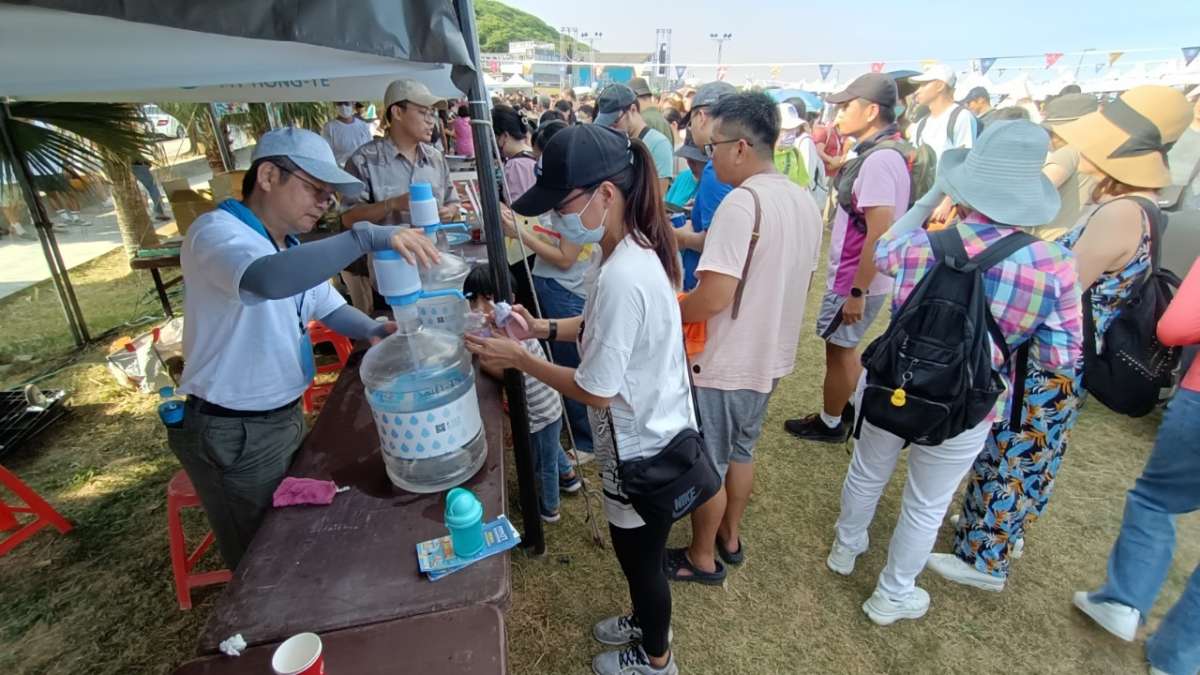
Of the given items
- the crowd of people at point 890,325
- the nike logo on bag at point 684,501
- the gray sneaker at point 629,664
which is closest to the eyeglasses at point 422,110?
the crowd of people at point 890,325

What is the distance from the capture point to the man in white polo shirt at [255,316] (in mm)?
1354

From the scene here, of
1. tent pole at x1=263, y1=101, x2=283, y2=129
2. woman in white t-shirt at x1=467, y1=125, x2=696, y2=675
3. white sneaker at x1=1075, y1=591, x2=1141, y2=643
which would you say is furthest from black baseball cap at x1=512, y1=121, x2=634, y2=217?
tent pole at x1=263, y1=101, x2=283, y2=129

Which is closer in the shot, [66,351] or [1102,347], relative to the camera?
[1102,347]

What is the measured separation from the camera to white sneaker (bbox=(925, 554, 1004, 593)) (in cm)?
238

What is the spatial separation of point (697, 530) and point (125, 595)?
8.54ft

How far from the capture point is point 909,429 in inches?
71.9

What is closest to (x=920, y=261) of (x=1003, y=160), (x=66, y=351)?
(x=1003, y=160)

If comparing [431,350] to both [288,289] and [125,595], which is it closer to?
[288,289]

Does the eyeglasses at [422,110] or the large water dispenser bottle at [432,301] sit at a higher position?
the eyeglasses at [422,110]

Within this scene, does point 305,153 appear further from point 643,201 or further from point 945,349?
point 945,349

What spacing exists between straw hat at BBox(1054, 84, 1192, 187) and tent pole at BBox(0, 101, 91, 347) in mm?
6185

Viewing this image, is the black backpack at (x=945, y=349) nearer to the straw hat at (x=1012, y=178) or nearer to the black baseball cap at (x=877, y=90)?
the straw hat at (x=1012, y=178)

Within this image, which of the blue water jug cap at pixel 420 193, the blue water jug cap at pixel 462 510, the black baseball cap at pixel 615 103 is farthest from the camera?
the black baseball cap at pixel 615 103

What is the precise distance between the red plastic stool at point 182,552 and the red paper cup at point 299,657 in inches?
64.5
